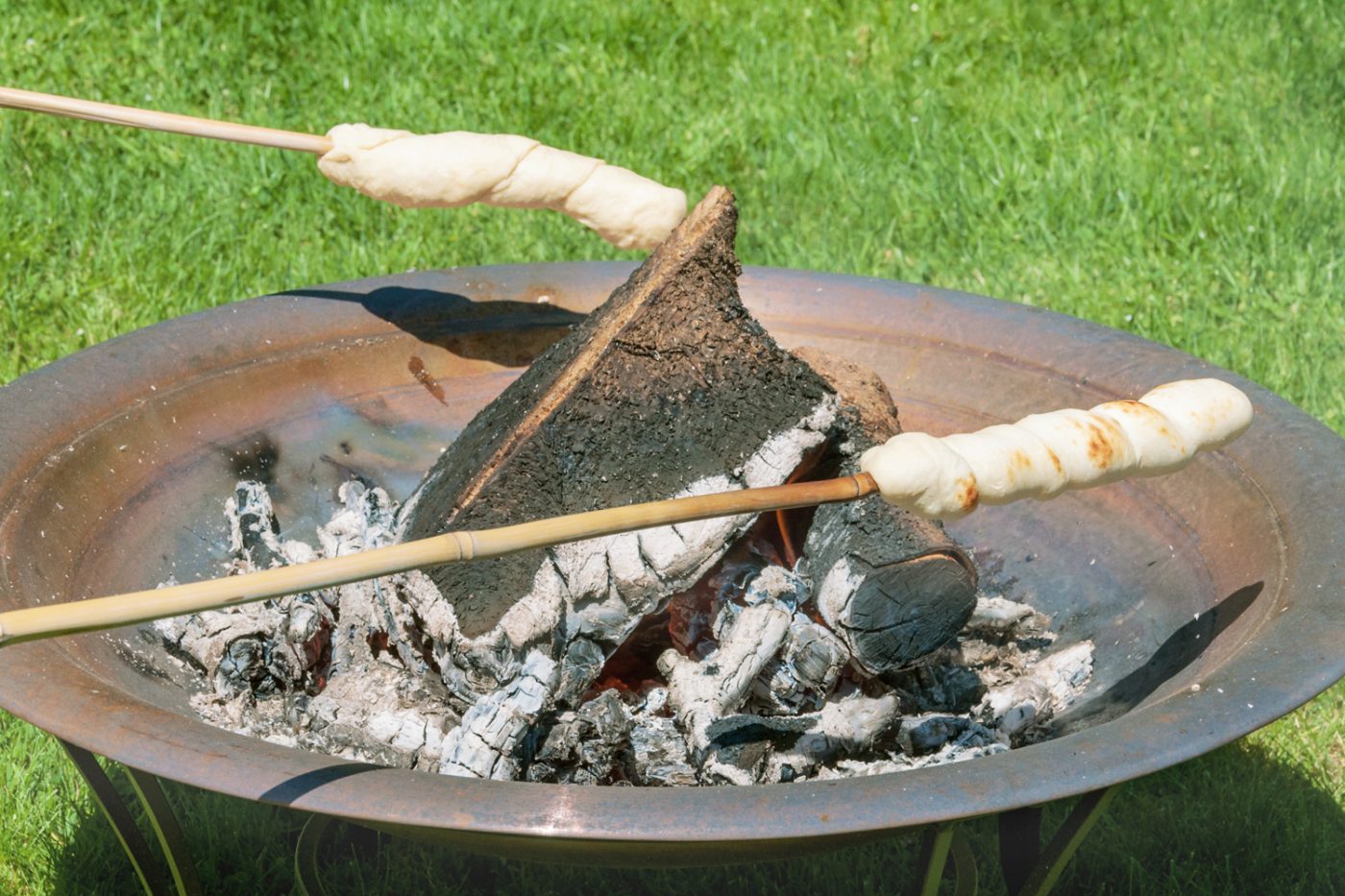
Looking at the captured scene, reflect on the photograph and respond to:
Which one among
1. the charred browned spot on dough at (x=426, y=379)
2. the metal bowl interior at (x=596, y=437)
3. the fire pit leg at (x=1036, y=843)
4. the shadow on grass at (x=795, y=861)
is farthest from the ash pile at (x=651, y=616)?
the shadow on grass at (x=795, y=861)

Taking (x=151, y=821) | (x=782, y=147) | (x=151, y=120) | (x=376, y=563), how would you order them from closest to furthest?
(x=376, y=563) < (x=151, y=821) < (x=151, y=120) < (x=782, y=147)

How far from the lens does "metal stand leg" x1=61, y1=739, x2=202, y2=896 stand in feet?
5.81

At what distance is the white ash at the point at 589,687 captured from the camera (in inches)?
75.6

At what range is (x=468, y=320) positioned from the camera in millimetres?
2615

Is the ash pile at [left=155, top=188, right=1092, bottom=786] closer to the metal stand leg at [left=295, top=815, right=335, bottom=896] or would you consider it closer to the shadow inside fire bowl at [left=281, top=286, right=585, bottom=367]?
the metal stand leg at [left=295, top=815, right=335, bottom=896]

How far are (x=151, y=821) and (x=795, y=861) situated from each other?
1124 millimetres

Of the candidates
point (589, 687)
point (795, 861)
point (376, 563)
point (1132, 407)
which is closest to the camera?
point (376, 563)

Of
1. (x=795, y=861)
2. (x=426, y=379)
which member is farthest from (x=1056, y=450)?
(x=426, y=379)

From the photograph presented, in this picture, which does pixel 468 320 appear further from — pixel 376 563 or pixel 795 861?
pixel 376 563

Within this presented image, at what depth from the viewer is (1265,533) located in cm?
196

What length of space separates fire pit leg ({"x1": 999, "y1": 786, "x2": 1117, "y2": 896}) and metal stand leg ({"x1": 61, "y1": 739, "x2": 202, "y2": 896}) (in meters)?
1.02

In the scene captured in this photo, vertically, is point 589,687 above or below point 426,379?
below

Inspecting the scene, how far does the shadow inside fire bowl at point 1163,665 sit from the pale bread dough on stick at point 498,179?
0.98 meters

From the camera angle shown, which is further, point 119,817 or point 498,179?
point 498,179
